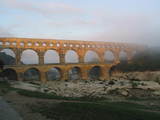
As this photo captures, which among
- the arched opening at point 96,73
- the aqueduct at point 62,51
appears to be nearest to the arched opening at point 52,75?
the aqueduct at point 62,51

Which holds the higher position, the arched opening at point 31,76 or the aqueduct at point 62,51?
the aqueduct at point 62,51

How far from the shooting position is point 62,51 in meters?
48.9

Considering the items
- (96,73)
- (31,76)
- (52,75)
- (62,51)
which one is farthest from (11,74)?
(52,75)

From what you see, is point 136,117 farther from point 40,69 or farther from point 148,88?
point 40,69

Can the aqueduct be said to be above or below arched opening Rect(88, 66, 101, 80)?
above

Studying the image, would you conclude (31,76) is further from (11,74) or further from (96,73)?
(11,74)

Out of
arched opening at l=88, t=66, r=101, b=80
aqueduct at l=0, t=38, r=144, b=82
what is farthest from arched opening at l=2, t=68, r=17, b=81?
arched opening at l=88, t=66, r=101, b=80

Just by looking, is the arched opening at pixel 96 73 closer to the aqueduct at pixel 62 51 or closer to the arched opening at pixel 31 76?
the aqueduct at pixel 62 51

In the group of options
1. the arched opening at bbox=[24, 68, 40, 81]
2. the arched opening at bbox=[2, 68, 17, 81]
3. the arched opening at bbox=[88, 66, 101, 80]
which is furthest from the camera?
the arched opening at bbox=[88, 66, 101, 80]

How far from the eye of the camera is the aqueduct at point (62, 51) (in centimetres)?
4219

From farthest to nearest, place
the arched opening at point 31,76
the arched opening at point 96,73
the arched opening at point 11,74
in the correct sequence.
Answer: the arched opening at point 96,73 → the arched opening at point 31,76 → the arched opening at point 11,74

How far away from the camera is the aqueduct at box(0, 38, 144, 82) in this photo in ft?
138

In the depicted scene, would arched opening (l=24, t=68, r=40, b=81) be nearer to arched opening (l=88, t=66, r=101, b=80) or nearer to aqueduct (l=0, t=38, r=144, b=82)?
aqueduct (l=0, t=38, r=144, b=82)

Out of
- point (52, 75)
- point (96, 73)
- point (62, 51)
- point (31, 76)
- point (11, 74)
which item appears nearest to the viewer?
point (11, 74)
